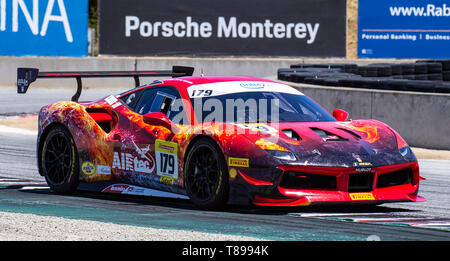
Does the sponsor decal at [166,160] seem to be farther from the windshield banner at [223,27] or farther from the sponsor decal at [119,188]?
the windshield banner at [223,27]

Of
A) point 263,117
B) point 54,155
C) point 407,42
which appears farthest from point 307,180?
point 407,42

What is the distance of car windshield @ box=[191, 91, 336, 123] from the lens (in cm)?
876

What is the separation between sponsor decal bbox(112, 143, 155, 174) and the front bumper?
1.26 meters

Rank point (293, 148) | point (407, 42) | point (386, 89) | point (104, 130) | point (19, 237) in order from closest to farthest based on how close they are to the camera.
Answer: point (19, 237)
point (293, 148)
point (104, 130)
point (386, 89)
point (407, 42)

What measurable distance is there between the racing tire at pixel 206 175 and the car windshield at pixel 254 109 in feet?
1.44

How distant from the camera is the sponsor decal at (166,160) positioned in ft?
28.5

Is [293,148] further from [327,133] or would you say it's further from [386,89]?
[386,89]

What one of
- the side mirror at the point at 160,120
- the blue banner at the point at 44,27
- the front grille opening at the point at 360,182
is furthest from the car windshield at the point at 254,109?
the blue banner at the point at 44,27

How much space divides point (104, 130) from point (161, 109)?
30.3 inches

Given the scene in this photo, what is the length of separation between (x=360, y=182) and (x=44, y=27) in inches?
633

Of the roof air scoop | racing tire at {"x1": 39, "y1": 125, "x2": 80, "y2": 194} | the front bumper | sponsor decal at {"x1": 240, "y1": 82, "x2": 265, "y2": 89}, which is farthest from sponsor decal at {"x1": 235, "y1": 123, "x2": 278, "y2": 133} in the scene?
racing tire at {"x1": 39, "y1": 125, "x2": 80, "y2": 194}

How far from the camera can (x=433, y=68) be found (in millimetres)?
20938

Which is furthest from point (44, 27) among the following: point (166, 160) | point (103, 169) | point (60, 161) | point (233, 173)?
point (233, 173)
